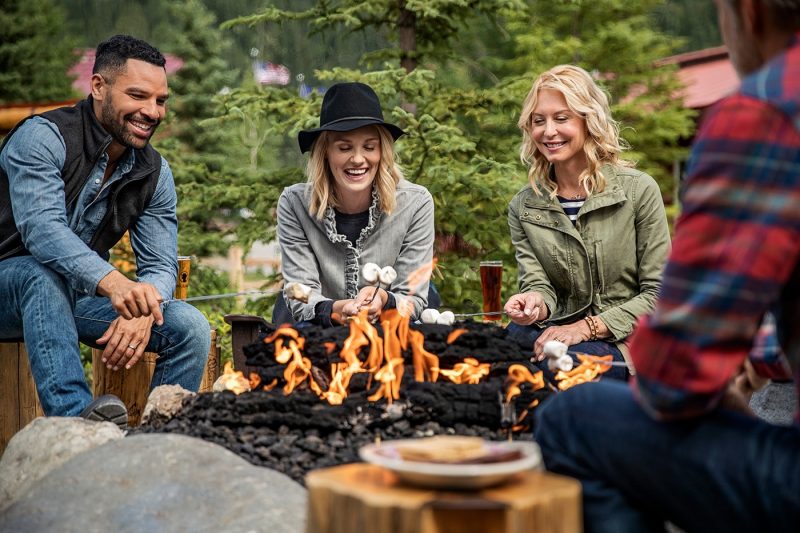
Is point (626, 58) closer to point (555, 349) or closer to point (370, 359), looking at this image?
point (555, 349)

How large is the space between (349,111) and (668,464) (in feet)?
10.9

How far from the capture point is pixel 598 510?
2361 millimetres

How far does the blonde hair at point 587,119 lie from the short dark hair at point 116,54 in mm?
2065

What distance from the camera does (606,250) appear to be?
4992mm

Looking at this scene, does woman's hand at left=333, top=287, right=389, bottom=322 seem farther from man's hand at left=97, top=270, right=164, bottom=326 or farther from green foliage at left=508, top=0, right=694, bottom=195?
green foliage at left=508, top=0, right=694, bottom=195

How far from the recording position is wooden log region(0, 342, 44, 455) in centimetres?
522

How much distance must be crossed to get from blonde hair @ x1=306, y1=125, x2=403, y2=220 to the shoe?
5.05ft

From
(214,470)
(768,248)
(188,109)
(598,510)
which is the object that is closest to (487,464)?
(598,510)

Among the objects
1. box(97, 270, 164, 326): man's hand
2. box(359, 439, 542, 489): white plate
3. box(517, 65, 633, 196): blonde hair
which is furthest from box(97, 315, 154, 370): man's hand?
box(359, 439, 542, 489): white plate

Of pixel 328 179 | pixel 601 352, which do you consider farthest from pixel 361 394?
pixel 328 179

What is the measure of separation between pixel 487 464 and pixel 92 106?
12.2 feet

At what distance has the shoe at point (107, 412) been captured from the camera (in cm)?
424

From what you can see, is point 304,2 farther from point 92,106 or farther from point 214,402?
point 214,402

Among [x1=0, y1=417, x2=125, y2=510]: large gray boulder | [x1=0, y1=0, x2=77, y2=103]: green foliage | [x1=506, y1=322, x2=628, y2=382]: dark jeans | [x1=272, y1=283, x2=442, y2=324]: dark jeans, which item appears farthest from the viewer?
[x1=0, y1=0, x2=77, y2=103]: green foliage
